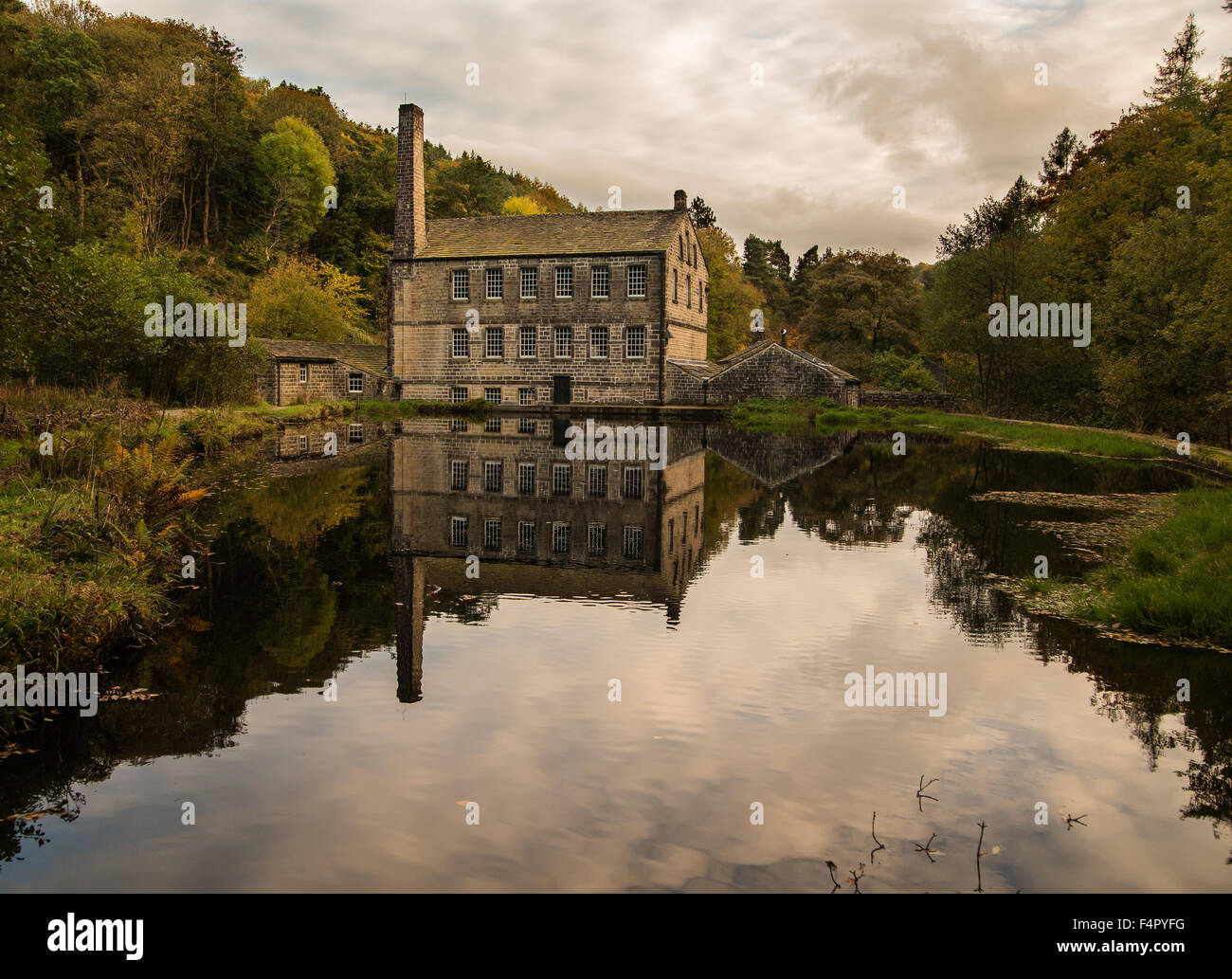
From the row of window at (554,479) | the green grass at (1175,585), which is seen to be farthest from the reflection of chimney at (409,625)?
the green grass at (1175,585)

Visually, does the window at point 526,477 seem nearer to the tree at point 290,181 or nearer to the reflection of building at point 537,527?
the reflection of building at point 537,527

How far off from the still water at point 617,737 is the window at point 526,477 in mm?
5586

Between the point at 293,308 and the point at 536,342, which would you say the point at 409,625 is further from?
the point at 293,308

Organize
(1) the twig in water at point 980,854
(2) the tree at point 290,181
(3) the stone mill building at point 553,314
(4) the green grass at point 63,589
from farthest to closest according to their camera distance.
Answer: (2) the tree at point 290,181
(3) the stone mill building at point 553,314
(4) the green grass at point 63,589
(1) the twig in water at point 980,854

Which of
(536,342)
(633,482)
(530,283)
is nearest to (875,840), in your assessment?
(633,482)

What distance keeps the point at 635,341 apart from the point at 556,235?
26.5 feet

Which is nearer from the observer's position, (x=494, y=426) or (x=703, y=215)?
(x=494, y=426)

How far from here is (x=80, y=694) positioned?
6.85 meters

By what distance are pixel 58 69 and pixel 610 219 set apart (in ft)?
116

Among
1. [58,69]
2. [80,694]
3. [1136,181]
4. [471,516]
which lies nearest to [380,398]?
[58,69]

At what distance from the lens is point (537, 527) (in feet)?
47.9

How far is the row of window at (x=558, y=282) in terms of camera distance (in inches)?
1854

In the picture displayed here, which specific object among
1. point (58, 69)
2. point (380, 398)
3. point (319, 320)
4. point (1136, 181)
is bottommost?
point (380, 398)
